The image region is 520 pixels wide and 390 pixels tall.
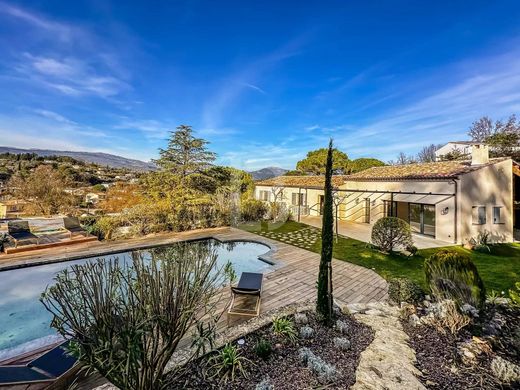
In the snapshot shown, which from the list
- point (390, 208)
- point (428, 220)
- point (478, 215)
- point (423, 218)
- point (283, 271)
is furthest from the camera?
point (390, 208)

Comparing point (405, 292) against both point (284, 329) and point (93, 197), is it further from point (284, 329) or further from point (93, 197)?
point (93, 197)

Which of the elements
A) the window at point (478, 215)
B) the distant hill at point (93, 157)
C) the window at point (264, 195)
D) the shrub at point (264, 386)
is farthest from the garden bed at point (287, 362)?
the distant hill at point (93, 157)

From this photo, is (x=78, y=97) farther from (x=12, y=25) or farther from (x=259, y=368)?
(x=259, y=368)

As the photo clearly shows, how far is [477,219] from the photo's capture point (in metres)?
14.4

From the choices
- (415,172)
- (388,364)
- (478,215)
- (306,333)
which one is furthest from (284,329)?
(415,172)

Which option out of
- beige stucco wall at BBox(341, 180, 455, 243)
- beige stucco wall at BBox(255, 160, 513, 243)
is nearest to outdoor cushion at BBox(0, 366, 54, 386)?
beige stucco wall at BBox(341, 180, 455, 243)

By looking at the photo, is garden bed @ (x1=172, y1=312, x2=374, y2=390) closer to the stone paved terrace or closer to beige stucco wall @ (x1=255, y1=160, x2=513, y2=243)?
the stone paved terrace

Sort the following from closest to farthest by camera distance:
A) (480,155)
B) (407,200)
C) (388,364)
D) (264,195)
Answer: (388,364)
(480,155)
(407,200)
(264,195)

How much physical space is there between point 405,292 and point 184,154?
1815cm

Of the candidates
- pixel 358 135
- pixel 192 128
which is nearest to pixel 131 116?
pixel 192 128

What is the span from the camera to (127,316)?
2617 mm

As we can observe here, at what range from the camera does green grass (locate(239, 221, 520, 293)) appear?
8540 millimetres

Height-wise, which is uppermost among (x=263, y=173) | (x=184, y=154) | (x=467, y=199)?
(x=184, y=154)

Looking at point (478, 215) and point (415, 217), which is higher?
point (478, 215)
